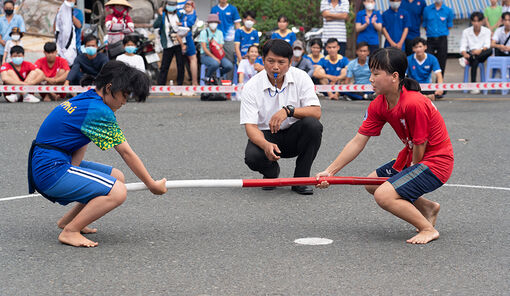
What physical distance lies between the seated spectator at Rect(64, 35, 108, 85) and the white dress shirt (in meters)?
7.89

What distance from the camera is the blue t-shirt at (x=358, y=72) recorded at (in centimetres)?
1336

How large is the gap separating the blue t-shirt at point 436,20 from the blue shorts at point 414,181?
33.2 feet

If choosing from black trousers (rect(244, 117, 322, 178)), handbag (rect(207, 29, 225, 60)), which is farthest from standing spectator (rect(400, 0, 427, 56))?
black trousers (rect(244, 117, 322, 178))

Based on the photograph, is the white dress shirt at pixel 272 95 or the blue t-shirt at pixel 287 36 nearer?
the white dress shirt at pixel 272 95

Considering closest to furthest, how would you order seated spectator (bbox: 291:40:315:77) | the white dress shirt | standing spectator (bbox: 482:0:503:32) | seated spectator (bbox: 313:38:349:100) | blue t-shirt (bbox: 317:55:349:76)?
the white dress shirt < seated spectator (bbox: 291:40:315:77) < seated spectator (bbox: 313:38:349:100) < blue t-shirt (bbox: 317:55:349:76) < standing spectator (bbox: 482:0:503:32)

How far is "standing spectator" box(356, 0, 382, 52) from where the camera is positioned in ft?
46.5

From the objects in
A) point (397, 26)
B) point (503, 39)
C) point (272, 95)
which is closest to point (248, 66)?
point (397, 26)

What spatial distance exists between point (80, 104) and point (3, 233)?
1.10 meters

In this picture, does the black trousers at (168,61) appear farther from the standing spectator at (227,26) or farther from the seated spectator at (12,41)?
the seated spectator at (12,41)

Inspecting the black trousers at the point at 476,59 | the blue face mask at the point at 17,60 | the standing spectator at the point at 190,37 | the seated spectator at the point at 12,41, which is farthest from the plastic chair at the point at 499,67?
the seated spectator at the point at 12,41

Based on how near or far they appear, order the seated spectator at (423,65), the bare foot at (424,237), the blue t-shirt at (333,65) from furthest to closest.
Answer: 1. the blue t-shirt at (333,65)
2. the seated spectator at (423,65)
3. the bare foot at (424,237)

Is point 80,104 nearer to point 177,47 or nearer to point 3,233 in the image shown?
point 3,233

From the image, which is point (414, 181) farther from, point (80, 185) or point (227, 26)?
point (227, 26)

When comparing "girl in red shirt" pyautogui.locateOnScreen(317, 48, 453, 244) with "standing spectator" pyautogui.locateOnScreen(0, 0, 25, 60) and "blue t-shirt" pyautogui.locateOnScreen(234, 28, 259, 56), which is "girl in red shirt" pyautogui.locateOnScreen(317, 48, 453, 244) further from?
"standing spectator" pyautogui.locateOnScreen(0, 0, 25, 60)
